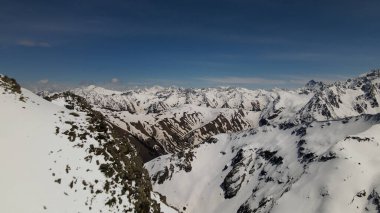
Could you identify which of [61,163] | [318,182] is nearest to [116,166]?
[61,163]

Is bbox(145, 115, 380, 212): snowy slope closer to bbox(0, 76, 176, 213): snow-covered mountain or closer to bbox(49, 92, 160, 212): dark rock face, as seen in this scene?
bbox(0, 76, 176, 213): snow-covered mountain

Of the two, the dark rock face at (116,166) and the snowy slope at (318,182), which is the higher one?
the dark rock face at (116,166)

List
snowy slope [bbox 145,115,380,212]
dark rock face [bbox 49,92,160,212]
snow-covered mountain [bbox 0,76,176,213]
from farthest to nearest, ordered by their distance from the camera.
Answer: snowy slope [bbox 145,115,380,212]
dark rock face [bbox 49,92,160,212]
snow-covered mountain [bbox 0,76,176,213]

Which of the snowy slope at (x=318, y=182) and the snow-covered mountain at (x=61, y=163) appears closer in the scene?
the snow-covered mountain at (x=61, y=163)

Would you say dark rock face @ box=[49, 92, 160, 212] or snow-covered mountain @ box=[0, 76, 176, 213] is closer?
snow-covered mountain @ box=[0, 76, 176, 213]

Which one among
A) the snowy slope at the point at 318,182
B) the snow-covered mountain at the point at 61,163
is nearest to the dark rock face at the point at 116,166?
the snow-covered mountain at the point at 61,163

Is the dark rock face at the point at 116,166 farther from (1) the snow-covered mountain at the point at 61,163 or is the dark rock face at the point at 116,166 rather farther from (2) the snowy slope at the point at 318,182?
(2) the snowy slope at the point at 318,182

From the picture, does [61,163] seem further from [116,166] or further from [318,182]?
[318,182]

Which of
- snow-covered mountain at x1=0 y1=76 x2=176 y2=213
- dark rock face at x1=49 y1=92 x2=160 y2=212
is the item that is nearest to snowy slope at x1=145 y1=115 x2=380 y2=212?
snow-covered mountain at x1=0 y1=76 x2=176 y2=213

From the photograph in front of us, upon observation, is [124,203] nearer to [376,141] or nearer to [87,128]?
[87,128]
